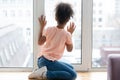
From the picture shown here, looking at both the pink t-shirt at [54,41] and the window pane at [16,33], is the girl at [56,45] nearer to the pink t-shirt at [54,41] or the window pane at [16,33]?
the pink t-shirt at [54,41]

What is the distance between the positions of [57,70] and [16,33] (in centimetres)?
84

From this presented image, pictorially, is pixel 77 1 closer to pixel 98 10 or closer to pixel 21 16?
pixel 98 10

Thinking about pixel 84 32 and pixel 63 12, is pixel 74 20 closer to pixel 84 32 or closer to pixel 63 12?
pixel 84 32

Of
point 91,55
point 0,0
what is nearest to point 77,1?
point 91,55

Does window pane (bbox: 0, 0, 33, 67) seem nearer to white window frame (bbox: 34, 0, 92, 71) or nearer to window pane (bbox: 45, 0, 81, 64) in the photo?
white window frame (bbox: 34, 0, 92, 71)

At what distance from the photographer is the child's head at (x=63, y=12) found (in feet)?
9.50

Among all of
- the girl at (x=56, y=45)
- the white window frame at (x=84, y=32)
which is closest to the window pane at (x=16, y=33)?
the white window frame at (x=84, y=32)

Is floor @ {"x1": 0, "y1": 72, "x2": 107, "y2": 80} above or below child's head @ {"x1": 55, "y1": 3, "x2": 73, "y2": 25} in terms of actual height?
below

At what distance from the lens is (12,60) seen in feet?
11.1

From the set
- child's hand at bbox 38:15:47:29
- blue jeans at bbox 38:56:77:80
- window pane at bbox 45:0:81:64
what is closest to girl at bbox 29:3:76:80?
blue jeans at bbox 38:56:77:80

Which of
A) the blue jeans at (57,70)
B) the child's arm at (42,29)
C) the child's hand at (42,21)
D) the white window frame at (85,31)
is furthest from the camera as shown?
the white window frame at (85,31)

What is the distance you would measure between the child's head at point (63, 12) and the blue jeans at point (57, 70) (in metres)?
0.47

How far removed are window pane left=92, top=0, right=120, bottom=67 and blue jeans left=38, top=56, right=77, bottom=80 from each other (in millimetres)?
633

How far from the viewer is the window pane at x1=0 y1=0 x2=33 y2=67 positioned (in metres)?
3.28
